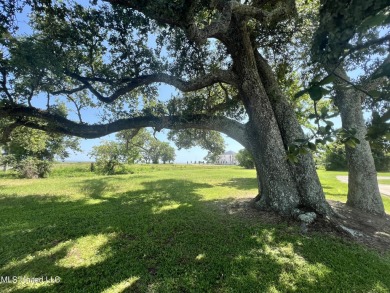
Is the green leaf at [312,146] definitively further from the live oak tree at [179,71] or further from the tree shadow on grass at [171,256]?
the live oak tree at [179,71]

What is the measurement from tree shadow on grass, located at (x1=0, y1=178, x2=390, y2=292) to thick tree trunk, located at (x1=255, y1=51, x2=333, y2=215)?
4.58 feet

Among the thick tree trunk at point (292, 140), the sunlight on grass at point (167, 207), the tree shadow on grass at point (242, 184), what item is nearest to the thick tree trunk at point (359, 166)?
the thick tree trunk at point (292, 140)

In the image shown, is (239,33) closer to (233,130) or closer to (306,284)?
(233,130)

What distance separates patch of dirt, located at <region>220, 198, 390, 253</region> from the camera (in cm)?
489

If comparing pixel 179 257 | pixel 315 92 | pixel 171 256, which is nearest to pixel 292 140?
pixel 179 257

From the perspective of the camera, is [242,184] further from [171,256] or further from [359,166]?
[171,256]

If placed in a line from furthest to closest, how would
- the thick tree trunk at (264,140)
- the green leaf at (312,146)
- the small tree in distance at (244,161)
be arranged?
the small tree in distance at (244,161)
the thick tree trunk at (264,140)
the green leaf at (312,146)

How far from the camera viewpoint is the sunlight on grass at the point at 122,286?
319cm

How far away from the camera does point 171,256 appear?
13.5ft

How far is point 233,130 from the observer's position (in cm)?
717

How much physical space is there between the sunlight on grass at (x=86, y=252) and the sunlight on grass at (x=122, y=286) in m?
0.97

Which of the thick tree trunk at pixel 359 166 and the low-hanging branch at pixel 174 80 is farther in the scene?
the thick tree trunk at pixel 359 166

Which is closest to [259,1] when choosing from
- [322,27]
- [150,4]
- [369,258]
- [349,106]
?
[150,4]

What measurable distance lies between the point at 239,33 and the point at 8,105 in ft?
26.6
